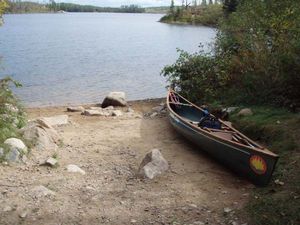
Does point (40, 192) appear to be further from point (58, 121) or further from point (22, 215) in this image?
point (58, 121)

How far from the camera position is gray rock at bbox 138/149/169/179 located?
8.65m

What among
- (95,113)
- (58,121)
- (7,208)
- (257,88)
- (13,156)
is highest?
(257,88)

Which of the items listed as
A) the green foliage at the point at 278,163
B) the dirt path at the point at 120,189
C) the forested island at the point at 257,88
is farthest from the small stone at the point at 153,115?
the green foliage at the point at 278,163

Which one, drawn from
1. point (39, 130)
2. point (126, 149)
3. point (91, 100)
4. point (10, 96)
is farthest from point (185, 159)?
point (91, 100)

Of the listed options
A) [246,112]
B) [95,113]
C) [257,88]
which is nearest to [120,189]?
[246,112]

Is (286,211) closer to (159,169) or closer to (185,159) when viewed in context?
(159,169)

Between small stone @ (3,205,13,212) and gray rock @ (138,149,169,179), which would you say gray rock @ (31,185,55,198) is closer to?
small stone @ (3,205,13,212)

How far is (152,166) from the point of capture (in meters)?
8.87

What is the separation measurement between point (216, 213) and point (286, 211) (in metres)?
1.16

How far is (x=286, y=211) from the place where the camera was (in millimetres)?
6461

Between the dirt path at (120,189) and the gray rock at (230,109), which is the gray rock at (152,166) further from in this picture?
the gray rock at (230,109)

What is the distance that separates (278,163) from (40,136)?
5720 millimetres

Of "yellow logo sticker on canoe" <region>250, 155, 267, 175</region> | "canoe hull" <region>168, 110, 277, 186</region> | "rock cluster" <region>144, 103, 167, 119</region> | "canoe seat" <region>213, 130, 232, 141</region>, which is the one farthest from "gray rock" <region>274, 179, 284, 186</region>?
"rock cluster" <region>144, 103, 167, 119</region>

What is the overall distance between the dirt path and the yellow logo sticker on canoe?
0.42 m
